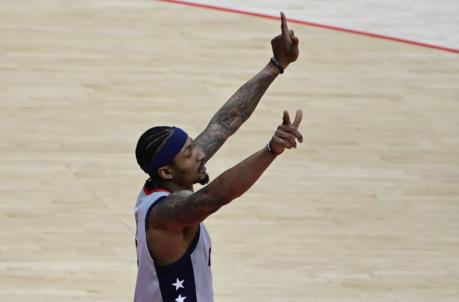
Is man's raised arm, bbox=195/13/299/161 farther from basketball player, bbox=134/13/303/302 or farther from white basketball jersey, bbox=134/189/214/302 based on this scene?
white basketball jersey, bbox=134/189/214/302

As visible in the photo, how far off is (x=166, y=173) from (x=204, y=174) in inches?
6.1

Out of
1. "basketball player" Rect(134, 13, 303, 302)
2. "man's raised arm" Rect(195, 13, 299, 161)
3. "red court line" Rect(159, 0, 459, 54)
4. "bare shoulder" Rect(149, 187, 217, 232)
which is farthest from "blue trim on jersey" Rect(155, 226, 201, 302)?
"red court line" Rect(159, 0, 459, 54)

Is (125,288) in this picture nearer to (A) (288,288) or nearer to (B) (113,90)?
(A) (288,288)

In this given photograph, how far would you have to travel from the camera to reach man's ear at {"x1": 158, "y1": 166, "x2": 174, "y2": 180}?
4.89 metres

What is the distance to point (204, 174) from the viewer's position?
4934mm

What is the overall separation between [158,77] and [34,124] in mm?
1562

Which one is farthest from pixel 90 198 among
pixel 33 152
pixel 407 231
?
pixel 407 231

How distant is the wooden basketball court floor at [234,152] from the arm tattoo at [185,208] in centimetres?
257

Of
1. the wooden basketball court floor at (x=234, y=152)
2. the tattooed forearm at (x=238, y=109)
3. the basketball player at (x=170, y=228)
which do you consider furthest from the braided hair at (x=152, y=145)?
the wooden basketball court floor at (x=234, y=152)

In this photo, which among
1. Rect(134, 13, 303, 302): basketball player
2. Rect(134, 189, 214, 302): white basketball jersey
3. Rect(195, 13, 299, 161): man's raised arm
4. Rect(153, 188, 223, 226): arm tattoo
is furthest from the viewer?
Rect(195, 13, 299, 161): man's raised arm

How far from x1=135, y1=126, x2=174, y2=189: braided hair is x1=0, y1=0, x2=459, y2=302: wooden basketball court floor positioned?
2.39 m

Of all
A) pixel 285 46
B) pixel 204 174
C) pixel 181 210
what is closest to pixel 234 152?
pixel 285 46

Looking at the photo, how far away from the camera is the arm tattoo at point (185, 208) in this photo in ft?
14.7

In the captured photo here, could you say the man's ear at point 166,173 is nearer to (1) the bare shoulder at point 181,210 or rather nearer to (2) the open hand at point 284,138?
(1) the bare shoulder at point 181,210
